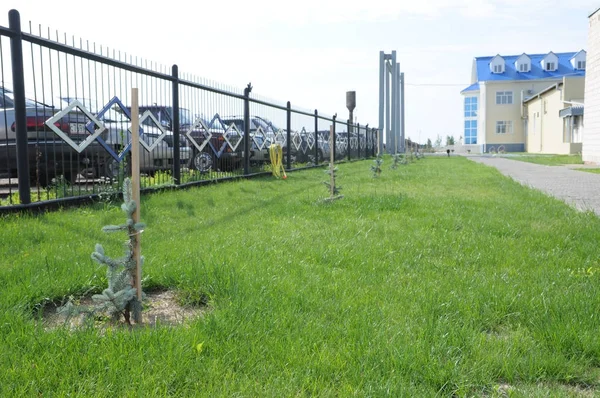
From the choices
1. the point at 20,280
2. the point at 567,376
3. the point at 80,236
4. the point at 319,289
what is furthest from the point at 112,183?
the point at 567,376

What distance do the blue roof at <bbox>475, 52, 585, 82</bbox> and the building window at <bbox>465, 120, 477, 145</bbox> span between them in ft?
A: 40.5

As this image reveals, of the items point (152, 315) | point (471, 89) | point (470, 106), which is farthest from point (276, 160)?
point (470, 106)

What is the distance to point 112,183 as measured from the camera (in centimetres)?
750

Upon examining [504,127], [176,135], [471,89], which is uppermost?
[471,89]

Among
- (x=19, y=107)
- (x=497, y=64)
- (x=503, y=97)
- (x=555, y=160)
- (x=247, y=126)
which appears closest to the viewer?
(x=19, y=107)

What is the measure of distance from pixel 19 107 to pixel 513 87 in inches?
2293

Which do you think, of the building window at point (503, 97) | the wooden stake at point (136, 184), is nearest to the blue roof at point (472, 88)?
the building window at point (503, 97)

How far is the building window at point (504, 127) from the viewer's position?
56.6 m

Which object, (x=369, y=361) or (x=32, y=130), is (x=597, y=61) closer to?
(x=32, y=130)

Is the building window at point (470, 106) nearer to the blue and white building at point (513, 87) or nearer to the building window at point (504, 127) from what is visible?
the blue and white building at point (513, 87)

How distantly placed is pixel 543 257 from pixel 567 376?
2131 mm

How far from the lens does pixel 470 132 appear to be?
7119 centimetres

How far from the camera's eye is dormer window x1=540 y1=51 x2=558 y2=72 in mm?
57469

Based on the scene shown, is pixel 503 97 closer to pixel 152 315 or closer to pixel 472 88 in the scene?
pixel 472 88
